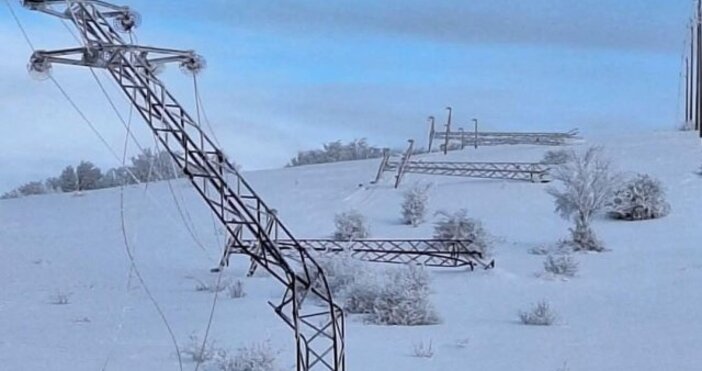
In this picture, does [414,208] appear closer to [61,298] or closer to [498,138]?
[61,298]

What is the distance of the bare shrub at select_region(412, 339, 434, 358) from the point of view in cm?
1002

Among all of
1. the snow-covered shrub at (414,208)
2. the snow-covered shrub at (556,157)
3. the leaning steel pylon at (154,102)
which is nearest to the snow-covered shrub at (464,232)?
the snow-covered shrub at (414,208)

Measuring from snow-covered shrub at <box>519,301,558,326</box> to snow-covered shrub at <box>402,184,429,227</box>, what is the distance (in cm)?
920

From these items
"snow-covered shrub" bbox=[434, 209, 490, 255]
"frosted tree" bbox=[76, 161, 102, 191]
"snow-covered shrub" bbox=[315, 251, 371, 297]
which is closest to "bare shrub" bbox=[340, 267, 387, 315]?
"snow-covered shrub" bbox=[315, 251, 371, 297]

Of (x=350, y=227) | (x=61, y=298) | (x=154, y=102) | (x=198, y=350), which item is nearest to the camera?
(x=154, y=102)

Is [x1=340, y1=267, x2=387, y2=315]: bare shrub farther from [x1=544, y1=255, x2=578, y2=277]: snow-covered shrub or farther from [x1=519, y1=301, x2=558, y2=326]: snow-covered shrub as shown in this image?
[x1=544, y1=255, x2=578, y2=277]: snow-covered shrub

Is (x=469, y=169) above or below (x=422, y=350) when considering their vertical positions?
above

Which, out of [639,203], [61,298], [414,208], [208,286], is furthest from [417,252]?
[639,203]

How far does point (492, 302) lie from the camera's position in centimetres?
1334

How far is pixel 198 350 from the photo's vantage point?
980 centimetres

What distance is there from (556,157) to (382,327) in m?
16.2

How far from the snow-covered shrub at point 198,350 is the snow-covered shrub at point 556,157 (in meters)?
16.6

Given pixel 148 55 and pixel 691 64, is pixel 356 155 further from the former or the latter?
pixel 148 55

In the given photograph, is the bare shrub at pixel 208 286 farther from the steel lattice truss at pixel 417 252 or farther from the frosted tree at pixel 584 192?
the frosted tree at pixel 584 192
